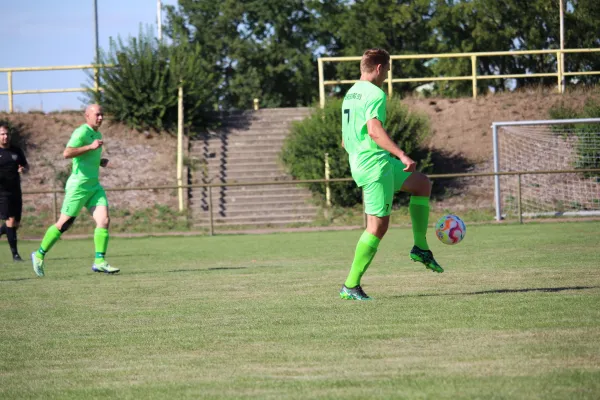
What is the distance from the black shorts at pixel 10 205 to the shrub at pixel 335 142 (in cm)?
1315

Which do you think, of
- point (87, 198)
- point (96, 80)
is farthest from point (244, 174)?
point (87, 198)

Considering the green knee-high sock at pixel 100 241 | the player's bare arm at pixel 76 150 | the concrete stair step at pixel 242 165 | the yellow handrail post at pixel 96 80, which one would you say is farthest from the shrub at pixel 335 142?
the player's bare arm at pixel 76 150

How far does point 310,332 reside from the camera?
6.43 meters

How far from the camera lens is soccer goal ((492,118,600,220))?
2484 centimetres

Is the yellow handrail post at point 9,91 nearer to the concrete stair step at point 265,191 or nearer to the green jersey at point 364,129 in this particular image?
the concrete stair step at point 265,191

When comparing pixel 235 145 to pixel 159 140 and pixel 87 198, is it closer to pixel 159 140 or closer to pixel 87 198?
pixel 159 140

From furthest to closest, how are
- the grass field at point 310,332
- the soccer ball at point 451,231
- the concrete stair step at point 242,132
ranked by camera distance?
the concrete stair step at point 242,132, the soccer ball at point 451,231, the grass field at point 310,332

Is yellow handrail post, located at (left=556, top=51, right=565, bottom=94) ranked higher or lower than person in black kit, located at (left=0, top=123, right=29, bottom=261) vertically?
higher

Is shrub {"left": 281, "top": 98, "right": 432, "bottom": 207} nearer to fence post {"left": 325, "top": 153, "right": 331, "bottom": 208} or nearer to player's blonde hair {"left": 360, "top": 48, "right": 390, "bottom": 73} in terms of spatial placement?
fence post {"left": 325, "top": 153, "right": 331, "bottom": 208}

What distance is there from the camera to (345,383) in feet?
15.5

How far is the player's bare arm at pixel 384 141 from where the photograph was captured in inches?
303

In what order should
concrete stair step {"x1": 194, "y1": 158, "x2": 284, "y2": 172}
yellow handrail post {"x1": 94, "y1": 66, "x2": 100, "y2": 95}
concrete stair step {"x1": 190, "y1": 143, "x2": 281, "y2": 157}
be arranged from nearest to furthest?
concrete stair step {"x1": 194, "y1": 158, "x2": 284, "y2": 172} < concrete stair step {"x1": 190, "y1": 143, "x2": 281, "y2": 157} < yellow handrail post {"x1": 94, "y1": 66, "x2": 100, "y2": 95}

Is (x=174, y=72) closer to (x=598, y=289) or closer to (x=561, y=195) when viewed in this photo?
(x=561, y=195)

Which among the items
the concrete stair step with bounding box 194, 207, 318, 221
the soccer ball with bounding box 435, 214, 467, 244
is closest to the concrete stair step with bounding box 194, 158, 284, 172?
the concrete stair step with bounding box 194, 207, 318, 221
